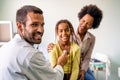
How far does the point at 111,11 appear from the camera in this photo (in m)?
3.51

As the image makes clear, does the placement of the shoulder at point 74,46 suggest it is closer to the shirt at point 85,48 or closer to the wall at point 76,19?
the shirt at point 85,48

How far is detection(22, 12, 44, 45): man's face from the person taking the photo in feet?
3.61

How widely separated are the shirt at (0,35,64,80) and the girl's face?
66 cm

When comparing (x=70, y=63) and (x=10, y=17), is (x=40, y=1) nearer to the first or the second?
(x=10, y=17)

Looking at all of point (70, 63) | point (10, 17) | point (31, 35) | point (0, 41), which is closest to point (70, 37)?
point (70, 63)

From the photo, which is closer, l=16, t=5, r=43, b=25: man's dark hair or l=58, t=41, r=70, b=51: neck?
l=16, t=5, r=43, b=25: man's dark hair

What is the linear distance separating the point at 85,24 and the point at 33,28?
3.08 feet

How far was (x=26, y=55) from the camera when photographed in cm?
104

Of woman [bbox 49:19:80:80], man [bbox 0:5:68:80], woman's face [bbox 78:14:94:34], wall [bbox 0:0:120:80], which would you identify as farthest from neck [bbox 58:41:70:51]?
wall [bbox 0:0:120:80]

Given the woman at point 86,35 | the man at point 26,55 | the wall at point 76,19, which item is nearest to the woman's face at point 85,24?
the woman at point 86,35

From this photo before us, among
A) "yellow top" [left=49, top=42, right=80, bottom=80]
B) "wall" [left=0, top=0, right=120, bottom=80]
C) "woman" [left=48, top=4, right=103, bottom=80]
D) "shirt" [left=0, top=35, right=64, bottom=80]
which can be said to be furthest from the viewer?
"wall" [left=0, top=0, right=120, bottom=80]

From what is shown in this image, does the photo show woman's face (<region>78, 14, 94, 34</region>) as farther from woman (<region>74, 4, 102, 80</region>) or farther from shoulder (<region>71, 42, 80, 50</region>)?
→ shoulder (<region>71, 42, 80, 50</region>)

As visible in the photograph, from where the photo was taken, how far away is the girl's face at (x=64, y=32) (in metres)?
1.75

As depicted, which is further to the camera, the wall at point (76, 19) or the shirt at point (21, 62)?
the wall at point (76, 19)
